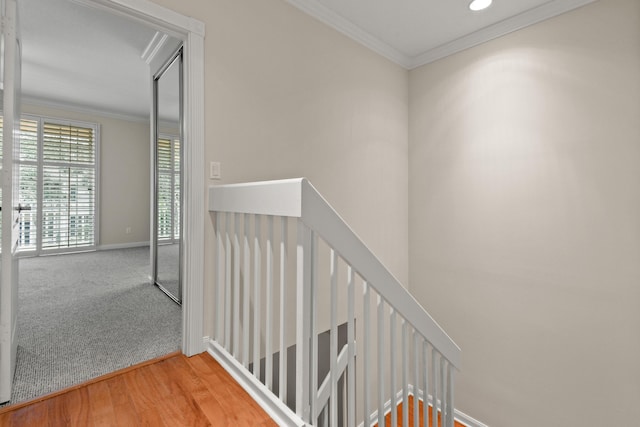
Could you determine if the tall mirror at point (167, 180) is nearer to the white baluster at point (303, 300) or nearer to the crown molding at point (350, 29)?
the crown molding at point (350, 29)

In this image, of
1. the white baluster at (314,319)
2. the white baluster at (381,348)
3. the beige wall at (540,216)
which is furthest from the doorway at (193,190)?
the beige wall at (540,216)

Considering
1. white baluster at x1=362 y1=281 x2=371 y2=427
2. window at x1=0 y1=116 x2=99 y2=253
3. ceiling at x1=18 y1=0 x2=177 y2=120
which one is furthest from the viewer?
window at x1=0 y1=116 x2=99 y2=253

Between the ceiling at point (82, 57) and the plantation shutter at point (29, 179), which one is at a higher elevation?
the ceiling at point (82, 57)

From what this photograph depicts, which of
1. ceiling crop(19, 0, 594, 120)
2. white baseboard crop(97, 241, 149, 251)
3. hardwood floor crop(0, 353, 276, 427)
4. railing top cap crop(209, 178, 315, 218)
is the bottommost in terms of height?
hardwood floor crop(0, 353, 276, 427)

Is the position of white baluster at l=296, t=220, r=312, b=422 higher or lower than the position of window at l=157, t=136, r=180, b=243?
lower

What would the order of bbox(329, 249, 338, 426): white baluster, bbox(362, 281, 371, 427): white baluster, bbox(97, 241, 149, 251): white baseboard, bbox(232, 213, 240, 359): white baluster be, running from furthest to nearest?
bbox(97, 241, 149, 251): white baseboard
bbox(232, 213, 240, 359): white baluster
bbox(362, 281, 371, 427): white baluster
bbox(329, 249, 338, 426): white baluster

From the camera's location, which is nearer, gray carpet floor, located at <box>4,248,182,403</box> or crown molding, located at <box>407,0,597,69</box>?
gray carpet floor, located at <box>4,248,182,403</box>

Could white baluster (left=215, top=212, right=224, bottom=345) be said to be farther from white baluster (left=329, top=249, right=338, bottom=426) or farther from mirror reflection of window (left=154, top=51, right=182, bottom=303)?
mirror reflection of window (left=154, top=51, right=182, bottom=303)

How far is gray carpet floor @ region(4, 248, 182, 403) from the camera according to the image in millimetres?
Answer: 1499

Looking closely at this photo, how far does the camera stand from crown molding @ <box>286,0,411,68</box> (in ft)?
7.13

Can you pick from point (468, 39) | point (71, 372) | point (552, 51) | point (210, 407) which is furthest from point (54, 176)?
point (552, 51)

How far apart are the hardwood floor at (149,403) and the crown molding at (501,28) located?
3134mm

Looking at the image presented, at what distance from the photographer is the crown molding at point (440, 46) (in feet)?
7.10

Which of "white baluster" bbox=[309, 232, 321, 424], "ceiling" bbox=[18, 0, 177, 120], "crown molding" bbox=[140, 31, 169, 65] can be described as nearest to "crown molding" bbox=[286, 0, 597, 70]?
"ceiling" bbox=[18, 0, 177, 120]
